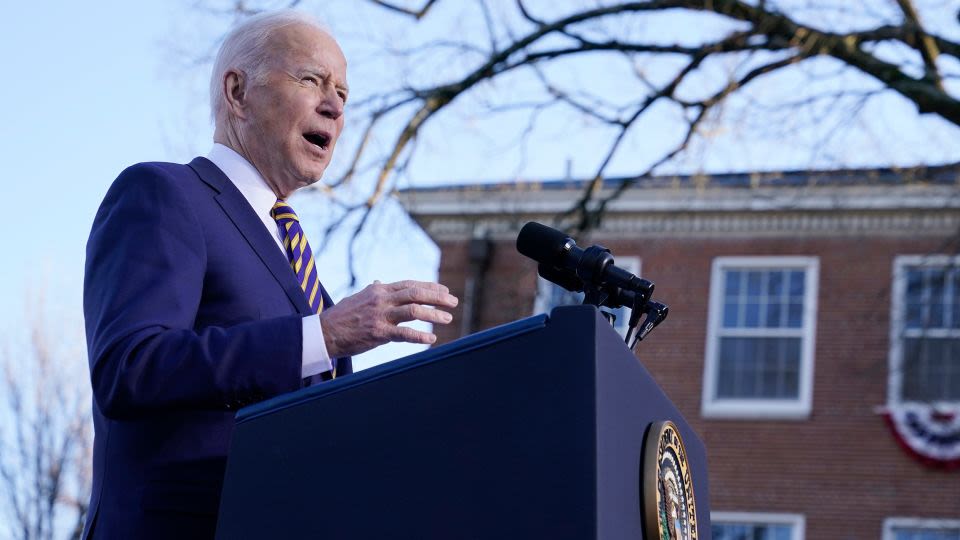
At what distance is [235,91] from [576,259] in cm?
85

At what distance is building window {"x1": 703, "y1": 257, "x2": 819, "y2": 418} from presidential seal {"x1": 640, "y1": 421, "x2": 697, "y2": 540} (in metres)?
17.3

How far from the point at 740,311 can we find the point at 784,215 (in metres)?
1.46

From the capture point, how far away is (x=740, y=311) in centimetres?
1997

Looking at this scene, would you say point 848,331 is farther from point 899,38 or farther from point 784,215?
point 899,38

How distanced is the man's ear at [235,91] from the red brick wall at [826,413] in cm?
1516

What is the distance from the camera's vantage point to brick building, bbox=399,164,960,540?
18.5 meters

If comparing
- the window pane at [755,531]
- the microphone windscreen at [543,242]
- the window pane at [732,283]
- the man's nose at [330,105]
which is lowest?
the microphone windscreen at [543,242]

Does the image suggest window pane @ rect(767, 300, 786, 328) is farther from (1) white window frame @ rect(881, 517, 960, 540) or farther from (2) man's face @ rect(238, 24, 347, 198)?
(2) man's face @ rect(238, 24, 347, 198)

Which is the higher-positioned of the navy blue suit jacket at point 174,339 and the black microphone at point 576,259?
the black microphone at point 576,259

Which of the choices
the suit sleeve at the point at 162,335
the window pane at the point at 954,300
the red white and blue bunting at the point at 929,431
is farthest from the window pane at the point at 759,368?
the suit sleeve at the point at 162,335

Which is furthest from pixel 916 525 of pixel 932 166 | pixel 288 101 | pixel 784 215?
pixel 288 101

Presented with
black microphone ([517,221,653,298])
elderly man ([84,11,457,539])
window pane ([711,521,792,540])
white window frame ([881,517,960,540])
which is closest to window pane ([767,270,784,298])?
window pane ([711,521,792,540])

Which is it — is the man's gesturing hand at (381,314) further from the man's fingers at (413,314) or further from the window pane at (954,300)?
the window pane at (954,300)

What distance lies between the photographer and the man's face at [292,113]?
2828 millimetres
